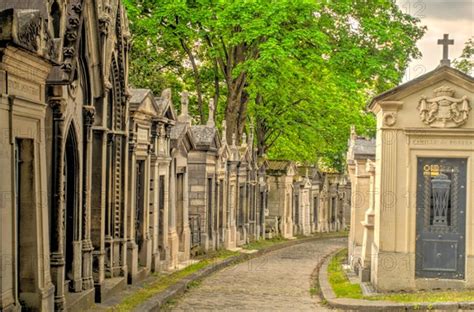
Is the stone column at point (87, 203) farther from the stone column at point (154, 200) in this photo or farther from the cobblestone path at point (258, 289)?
the stone column at point (154, 200)

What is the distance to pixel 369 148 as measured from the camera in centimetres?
1972

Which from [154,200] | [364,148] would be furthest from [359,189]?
[154,200]

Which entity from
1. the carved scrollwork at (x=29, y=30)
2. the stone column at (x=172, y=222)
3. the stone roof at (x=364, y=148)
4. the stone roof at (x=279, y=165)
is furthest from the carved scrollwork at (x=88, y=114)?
the stone roof at (x=279, y=165)

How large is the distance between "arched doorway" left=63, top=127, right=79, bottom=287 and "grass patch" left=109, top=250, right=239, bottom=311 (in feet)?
3.12

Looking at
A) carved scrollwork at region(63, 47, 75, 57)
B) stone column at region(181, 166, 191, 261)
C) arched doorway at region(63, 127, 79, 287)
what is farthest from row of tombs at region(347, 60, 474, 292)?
stone column at region(181, 166, 191, 261)

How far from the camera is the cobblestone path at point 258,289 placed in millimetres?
14133

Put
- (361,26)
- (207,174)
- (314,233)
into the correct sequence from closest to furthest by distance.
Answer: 1. (207,174)
2. (361,26)
3. (314,233)

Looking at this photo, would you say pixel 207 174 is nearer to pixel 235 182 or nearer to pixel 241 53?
pixel 235 182

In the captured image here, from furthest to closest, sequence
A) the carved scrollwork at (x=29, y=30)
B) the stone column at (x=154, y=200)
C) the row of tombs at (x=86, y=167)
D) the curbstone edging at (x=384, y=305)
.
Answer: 1. the stone column at (x=154, y=200)
2. the curbstone edging at (x=384, y=305)
3. the row of tombs at (x=86, y=167)
4. the carved scrollwork at (x=29, y=30)

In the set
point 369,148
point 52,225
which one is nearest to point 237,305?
point 52,225

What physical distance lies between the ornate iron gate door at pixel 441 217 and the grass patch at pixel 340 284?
4.04 feet

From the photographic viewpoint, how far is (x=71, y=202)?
471 inches

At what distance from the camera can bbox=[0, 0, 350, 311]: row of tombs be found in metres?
8.53

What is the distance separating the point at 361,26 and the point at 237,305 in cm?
1650
